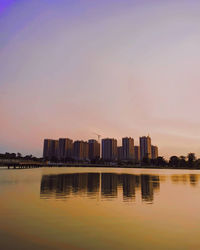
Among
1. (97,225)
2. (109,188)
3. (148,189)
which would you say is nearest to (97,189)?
(109,188)

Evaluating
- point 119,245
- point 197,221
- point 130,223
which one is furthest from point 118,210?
point 119,245

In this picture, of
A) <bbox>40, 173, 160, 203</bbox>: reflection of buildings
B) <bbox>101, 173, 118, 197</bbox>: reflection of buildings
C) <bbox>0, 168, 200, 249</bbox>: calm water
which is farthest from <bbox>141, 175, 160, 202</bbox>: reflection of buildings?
<bbox>101, 173, 118, 197</bbox>: reflection of buildings

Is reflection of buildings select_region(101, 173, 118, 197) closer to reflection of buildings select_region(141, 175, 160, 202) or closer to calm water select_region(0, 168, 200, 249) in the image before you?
reflection of buildings select_region(141, 175, 160, 202)

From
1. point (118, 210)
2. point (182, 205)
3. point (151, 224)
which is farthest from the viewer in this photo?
point (182, 205)

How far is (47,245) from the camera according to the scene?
10.4 metres

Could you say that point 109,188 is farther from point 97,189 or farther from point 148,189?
point 148,189

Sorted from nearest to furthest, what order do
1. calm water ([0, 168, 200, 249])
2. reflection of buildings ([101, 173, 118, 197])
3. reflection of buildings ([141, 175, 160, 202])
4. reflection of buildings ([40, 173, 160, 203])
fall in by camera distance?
calm water ([0, 168, 200, 249])
reflection of buildings ([141, 175, 160, 202])
reflection of buildings ([40, 173, 160, 203])
reflection of buildings ([101, 173, 118, 197])

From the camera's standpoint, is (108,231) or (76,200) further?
(76,200)

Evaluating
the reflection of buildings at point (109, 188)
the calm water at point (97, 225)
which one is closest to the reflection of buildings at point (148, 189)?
the calm water at point (97, 225)

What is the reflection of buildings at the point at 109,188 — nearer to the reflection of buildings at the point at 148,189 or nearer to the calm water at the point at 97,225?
the reflection of buildings at the point at 148,189

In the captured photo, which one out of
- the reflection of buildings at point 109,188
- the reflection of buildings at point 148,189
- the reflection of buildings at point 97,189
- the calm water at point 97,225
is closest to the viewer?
the calm water at point 97,225

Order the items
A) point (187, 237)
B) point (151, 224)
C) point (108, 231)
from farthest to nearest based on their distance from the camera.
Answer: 1. point (151, 224)
2. point (108, 231)
3. point (187, 237)

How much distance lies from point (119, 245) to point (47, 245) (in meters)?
3.47

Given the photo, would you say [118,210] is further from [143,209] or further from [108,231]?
[108,231]
